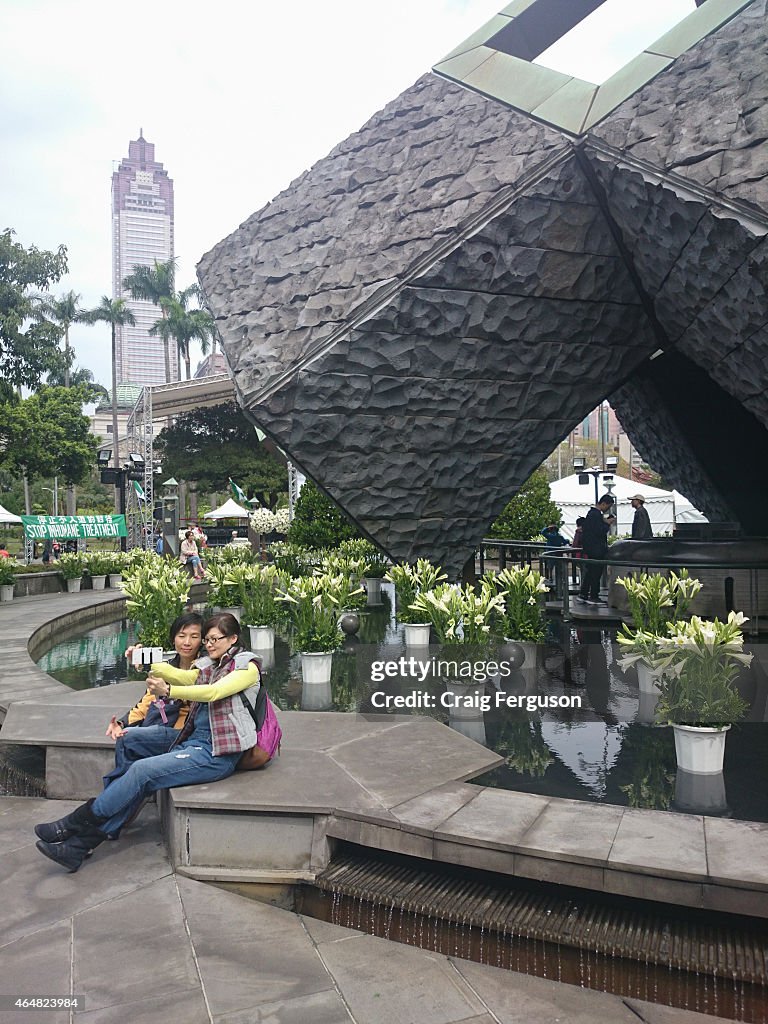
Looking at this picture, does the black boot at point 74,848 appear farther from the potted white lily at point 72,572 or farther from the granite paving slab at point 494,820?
the potted white lily at point 72,572

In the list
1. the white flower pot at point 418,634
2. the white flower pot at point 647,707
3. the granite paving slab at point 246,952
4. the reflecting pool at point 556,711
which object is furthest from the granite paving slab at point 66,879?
the white flower pot at point 418,634

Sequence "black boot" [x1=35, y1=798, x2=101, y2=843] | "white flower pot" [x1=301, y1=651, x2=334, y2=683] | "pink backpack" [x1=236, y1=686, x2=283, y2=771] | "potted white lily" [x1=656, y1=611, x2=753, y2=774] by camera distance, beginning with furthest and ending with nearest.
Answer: "white flower pot" [x1=301, y1=651, x2=334, y2=683] → "potted white lily" [x1=656, y1=611, x2=753, y2=774] → "pink backpack" [x1=236, y1=686, x2=283, y2=771] → "black boot" [x1=35, y1=798, x2=101, y2=843]

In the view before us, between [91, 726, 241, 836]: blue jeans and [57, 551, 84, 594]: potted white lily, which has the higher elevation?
[57, 551, 84, 594]: potted white lily

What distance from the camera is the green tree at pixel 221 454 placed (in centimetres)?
4450

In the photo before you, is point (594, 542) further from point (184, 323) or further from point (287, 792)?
point (184, 323)

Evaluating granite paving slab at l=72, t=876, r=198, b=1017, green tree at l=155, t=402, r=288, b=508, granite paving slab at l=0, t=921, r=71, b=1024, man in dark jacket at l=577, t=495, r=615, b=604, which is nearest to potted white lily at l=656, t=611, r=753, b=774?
granite paving slab at l=72, t=876, r=198, b=1017

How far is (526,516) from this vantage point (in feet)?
69.8

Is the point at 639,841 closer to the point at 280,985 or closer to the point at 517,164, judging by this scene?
the point at 280,985

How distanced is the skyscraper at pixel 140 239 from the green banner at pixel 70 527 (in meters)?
150

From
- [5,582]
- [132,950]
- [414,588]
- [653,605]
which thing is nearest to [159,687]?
[132,950]

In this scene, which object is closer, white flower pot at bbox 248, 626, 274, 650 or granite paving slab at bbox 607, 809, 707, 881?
granite paving slab at bbox 607, 809, 707, 881

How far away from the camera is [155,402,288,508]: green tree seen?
44500mm

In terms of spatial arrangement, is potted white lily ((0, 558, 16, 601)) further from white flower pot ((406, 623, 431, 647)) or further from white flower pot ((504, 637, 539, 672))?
white flower pot ((504, 637, 539, 672))

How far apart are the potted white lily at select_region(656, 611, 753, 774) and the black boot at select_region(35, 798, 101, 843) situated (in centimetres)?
342
